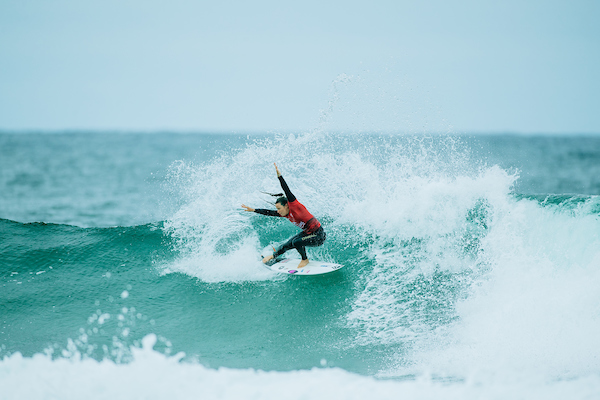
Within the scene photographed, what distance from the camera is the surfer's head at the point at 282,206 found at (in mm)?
6621

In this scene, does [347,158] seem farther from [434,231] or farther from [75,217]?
[75,217]

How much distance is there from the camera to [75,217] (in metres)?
15.9

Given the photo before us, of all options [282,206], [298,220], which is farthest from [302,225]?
[282,206]

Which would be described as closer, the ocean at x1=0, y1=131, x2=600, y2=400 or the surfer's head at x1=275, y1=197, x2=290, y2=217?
the ocean at x1=0, y1=131, x2=600, y2=400

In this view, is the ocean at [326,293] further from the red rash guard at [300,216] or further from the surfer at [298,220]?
the red rash guard at [300,216]

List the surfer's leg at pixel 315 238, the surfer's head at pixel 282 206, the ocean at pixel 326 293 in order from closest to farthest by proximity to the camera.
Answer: the ocean at pixel 326 293, the surfer's head at pixel 282 206, the surfer's leg at pixel 315 238

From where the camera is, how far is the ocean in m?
5.08

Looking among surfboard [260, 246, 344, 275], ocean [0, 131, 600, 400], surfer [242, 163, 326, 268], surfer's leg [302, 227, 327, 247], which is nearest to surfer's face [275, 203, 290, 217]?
surfer [242, 163, 326, 268]

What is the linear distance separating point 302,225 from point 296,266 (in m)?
0.80

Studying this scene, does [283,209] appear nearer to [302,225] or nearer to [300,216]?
[300,216]

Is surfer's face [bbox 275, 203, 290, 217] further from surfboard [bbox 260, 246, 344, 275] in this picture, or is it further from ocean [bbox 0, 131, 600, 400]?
ocean [bbox 0, 131, 600, 400]

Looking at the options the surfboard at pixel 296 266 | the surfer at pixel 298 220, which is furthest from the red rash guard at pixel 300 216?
the surfboard at pixel 296 266

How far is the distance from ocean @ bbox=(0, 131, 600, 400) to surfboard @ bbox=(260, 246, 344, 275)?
0.22m

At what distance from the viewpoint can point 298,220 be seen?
6.77 metres
